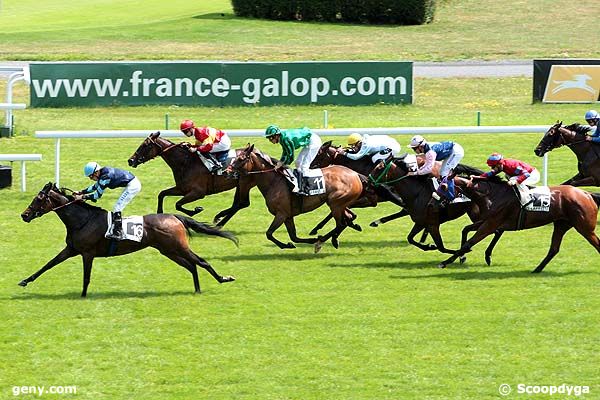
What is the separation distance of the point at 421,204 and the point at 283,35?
87.1ft

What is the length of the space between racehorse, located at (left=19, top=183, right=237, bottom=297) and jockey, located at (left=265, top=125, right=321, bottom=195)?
2468 millimetres

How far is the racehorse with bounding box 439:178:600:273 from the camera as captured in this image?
14.3 metres

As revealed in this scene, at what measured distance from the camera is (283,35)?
40969 millimetres

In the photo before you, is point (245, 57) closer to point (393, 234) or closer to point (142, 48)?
point (142, 48)

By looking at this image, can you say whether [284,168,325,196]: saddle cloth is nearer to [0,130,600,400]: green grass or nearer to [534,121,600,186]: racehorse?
[0,130,600,400]: green grass

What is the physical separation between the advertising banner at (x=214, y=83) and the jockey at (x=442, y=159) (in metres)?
10.0

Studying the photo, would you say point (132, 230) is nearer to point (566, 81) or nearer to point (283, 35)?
point (566, 81)

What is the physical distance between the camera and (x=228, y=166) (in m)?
16.0

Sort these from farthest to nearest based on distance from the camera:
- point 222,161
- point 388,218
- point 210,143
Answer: point 222,161 → point 210,143 → point 388,218

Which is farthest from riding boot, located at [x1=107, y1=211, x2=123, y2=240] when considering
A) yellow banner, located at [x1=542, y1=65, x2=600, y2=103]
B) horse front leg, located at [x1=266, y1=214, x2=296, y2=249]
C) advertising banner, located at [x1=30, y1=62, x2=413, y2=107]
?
yellow banner, located at [x1=542, y1=65, x2=600, y2=103]

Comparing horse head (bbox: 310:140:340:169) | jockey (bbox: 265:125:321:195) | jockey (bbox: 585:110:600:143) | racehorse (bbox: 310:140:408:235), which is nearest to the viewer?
jockey (bbox: 265:125:321:195)

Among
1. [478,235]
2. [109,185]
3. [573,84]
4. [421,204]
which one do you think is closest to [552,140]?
[421,204]

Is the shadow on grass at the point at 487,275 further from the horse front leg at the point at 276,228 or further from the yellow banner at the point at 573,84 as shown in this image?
the yellow banner at the point at 573,84

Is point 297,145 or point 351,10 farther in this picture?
point 351,10
